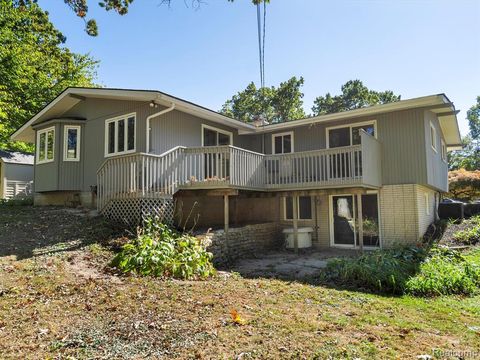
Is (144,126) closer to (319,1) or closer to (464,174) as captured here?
(319,1)

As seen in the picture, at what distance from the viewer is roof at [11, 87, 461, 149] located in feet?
35.8

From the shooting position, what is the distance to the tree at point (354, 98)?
39.7 metres

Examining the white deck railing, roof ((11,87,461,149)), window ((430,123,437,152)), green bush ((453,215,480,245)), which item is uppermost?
roof ((11,87,461,149))

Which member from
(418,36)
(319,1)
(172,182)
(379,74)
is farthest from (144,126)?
(379,74)

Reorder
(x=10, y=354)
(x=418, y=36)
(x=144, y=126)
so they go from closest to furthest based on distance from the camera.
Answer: (x=10, y=354), (x=418, y=36), (x=144, y=126)

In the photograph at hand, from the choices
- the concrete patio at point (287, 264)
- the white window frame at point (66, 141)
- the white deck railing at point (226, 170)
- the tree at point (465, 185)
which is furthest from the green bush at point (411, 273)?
the tree at point (465, 185)

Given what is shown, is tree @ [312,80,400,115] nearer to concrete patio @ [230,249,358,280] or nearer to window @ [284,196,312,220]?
window @ [284,196,312,220]

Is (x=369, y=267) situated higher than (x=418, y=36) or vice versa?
(x=418, y=36)

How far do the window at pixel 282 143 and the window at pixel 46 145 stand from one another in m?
9.10

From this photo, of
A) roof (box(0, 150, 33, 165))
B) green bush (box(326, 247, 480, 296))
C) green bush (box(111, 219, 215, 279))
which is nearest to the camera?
green bush (box(111, 219, 215, 279))

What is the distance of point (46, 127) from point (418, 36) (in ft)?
46.2

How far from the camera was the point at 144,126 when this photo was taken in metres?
11.5

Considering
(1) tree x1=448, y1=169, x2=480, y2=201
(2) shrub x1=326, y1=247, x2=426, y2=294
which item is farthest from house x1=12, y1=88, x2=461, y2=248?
(1) tree x1=448, y1=169, x2=480, y2=201

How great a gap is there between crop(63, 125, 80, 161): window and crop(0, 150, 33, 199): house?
7985 millimetres
